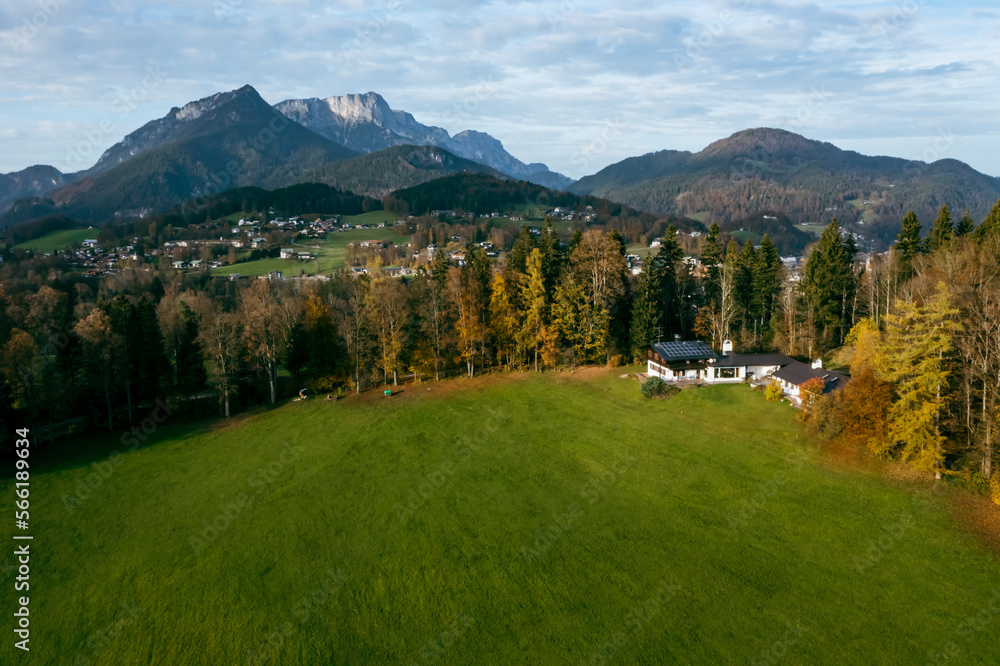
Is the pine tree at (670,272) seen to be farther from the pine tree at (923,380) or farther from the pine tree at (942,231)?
the pine tree at (923,380)

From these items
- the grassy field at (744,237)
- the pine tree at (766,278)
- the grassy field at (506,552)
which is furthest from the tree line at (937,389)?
the grassy field at (744,237)

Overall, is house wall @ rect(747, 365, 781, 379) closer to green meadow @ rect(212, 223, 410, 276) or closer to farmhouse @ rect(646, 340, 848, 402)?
farmhouse @ rect(646, 340, 848, 402)

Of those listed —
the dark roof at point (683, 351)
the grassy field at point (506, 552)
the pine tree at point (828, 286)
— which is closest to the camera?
the grassy field at point (506, 552)

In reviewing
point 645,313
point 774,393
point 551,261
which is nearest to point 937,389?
point 774,393

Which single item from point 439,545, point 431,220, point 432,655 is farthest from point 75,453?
point 431,220

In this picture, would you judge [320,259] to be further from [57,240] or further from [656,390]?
[656,390]
